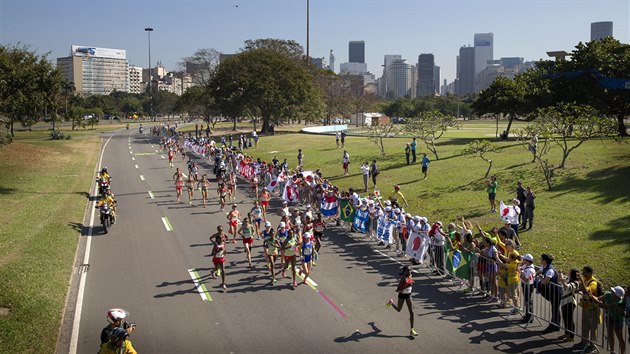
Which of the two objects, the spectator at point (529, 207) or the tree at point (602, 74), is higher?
the tree at point (602, 74)

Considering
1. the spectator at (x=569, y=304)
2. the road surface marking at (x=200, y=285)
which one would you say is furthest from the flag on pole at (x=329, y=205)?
the spectator at (x=569, y=304)

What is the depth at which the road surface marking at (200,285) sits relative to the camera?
14.1 metres

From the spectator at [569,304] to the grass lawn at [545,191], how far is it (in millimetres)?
4206

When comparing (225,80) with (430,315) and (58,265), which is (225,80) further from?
(430,315)

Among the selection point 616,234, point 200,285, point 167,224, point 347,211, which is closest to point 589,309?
point 616,234

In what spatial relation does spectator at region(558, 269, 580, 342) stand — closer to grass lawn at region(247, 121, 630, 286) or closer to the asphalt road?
the asphalt road

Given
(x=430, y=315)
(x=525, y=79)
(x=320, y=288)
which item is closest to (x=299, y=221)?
(x=320, y=288)

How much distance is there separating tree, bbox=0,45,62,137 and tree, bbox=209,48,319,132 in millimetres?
25736

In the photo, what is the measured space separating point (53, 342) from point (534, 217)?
57.7 ft

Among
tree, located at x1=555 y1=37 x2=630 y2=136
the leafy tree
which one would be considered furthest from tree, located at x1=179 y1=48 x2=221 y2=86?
tree, located at x1=555 y1=37 x2=630 y2=136

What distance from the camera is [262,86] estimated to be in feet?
238

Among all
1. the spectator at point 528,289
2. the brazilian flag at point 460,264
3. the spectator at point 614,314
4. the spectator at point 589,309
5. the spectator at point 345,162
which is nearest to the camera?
the spectator at point 614,314

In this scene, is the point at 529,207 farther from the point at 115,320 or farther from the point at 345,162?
the point at 345,162

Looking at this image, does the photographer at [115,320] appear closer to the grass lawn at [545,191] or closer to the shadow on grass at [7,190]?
the grass lawn at [545,191]
